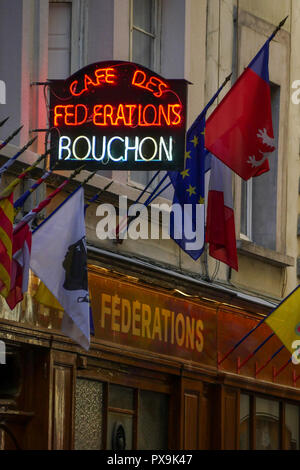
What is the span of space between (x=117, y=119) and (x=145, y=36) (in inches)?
149

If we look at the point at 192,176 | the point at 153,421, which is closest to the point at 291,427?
the point at 153,421

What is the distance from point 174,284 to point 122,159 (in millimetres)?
3535

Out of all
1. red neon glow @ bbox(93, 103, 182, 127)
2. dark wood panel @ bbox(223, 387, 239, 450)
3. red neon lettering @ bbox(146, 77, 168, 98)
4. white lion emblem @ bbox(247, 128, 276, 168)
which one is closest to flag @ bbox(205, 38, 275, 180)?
white lion emblem @ bbox(247, 128, 276, 168)

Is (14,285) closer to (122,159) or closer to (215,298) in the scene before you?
(122,159)

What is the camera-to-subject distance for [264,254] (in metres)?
24.2

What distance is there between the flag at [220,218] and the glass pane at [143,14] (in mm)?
2698

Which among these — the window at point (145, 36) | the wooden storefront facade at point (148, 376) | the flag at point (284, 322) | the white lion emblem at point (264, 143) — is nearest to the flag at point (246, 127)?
the white lion emblem at point (264, 143)

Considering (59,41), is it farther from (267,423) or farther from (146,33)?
(267,423)

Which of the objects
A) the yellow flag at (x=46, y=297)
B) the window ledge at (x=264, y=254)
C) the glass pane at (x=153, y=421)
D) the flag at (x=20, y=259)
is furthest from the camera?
the window ledge at (x=264, y=254)

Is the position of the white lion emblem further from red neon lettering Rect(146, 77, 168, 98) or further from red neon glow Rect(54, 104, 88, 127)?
red neon glow Rect(54, 104, 88, 127)

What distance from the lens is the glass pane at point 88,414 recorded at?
64.0 feet

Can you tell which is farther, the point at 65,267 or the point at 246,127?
the point at 246,127

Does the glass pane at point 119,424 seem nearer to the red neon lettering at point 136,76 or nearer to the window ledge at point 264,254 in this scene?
the window ledge at point 264,254

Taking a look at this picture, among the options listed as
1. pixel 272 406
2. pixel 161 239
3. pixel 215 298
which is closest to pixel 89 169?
pixel 161 239
